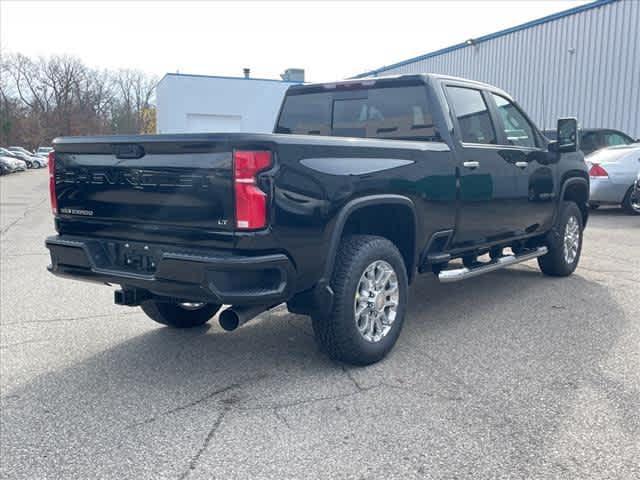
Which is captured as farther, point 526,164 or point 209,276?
point 526,164

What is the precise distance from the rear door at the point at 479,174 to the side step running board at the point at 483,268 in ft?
0.68

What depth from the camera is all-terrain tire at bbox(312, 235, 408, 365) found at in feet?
12.4

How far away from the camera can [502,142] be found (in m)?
5.51

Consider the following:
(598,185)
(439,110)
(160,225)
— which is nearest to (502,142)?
(439,110)

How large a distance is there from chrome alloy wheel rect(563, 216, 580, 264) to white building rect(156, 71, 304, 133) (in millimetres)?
24286

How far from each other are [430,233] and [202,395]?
1.98 meters

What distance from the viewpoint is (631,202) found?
483 inches

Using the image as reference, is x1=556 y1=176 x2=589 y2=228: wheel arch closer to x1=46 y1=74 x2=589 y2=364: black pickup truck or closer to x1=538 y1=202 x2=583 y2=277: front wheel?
x1=538 y1=202 x2=583 y2=277: front wheel

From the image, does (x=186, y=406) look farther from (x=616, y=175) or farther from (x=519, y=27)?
(x=519, y=27)

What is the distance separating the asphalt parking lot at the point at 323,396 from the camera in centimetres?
289

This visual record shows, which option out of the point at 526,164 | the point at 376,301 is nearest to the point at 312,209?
the point at 376,301

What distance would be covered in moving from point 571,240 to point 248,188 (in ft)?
15.7

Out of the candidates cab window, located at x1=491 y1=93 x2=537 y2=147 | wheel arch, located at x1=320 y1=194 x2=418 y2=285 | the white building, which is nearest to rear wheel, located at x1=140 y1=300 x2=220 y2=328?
wheel arch, located at x1=320 y1=194 x2=418 y2=285

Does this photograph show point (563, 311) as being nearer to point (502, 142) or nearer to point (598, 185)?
point (502, 142)
